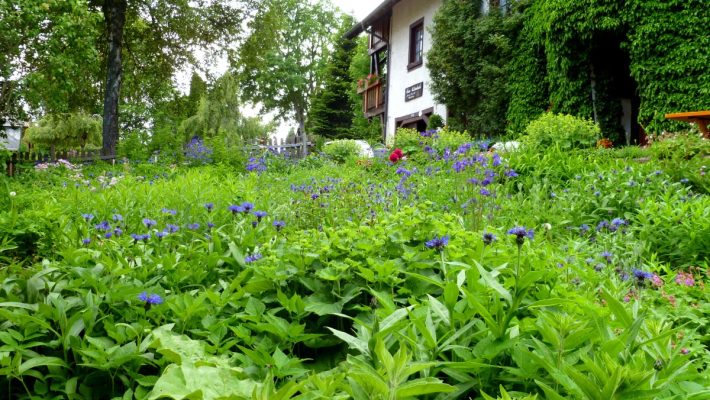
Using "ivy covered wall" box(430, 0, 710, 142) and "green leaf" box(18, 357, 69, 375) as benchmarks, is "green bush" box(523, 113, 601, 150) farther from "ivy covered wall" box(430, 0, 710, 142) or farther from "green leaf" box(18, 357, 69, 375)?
"green leaf" box(18, 357, 69, 375)

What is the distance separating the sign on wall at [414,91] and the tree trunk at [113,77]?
9419 mm

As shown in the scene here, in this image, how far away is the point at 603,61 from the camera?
1245cm

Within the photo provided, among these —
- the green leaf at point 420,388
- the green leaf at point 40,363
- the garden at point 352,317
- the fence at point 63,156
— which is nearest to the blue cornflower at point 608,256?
the garden at point 352,317

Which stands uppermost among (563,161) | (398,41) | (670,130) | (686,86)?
(398,41)

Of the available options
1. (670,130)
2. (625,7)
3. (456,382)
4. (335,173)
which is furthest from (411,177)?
(625,7)

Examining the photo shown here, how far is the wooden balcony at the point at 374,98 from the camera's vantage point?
76.8 feet

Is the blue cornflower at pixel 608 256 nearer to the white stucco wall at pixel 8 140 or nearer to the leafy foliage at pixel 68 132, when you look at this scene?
the white stucco wall at pixel 8 140

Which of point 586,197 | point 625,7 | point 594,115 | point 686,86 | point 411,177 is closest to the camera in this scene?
point 586,197

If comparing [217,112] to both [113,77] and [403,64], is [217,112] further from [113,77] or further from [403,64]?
[403,64]

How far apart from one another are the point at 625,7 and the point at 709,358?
10.9m

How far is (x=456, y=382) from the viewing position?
1.47m

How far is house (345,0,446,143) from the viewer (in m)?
18.7

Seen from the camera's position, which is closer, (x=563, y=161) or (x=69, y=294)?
(x=69, y=294)

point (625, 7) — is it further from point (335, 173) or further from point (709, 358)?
point (709, 358)
